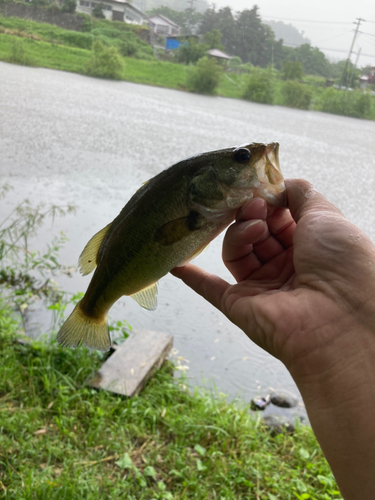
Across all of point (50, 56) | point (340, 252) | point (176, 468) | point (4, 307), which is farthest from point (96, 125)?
point (340, 252)

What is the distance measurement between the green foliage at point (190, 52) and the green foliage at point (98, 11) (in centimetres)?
55

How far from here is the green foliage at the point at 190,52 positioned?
2830 mm

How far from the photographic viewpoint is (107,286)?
42.4 inches

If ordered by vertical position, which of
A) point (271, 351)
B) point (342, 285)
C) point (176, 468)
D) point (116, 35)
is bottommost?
point (176, 468)

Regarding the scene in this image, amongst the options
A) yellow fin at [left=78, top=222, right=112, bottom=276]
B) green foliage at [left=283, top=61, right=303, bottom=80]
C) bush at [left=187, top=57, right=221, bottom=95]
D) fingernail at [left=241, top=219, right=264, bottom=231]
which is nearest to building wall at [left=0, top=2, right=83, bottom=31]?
bush at [left=187, top=57, right=221, bottom=95]

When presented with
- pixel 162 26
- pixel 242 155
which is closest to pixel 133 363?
pixel 242 155

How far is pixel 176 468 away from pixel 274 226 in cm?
134

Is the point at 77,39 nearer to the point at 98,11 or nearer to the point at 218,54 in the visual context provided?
the point at 98,11

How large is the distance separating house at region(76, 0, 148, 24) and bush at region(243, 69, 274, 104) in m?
0.83

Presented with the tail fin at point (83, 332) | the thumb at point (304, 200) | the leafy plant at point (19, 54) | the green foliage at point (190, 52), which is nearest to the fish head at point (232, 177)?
the thumb at point (304, 200)

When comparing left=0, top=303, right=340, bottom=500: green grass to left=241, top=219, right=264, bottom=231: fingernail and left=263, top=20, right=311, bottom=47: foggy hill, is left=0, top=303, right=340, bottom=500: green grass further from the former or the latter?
left=263, top=20, right=311, bottom=47: foggy hill

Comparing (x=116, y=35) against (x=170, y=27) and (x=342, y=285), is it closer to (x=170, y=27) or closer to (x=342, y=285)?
(x=170, y=27)

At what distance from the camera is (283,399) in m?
2.82

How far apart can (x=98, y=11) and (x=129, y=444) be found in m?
2.68
